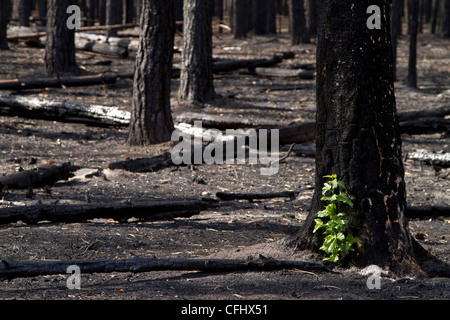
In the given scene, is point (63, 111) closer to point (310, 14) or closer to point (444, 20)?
point (310, 14)

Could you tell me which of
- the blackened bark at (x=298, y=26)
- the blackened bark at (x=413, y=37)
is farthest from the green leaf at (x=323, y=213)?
the blackened bark at (x=298, y=26)

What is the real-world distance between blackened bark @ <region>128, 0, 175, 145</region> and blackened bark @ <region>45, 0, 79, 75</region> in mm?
5887

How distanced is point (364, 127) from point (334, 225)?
2.68 feet

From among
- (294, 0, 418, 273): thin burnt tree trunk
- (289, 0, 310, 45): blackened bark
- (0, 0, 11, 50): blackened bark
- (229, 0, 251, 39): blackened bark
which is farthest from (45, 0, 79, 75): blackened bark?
(229, 0, 251, 39): blackened bark

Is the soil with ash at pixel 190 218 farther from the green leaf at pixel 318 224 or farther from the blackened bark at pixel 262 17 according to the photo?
the blackened bark at pixel 262 17

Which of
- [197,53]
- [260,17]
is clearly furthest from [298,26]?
[197,53]

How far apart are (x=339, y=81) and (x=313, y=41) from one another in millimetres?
21394

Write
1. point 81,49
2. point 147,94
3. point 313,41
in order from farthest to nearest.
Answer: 1. point 313,41
2. point 81,49
3. point 147,94

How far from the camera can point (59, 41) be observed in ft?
50.6

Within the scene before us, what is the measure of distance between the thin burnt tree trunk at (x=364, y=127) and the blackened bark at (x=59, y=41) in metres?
11.8

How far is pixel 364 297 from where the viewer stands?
13.2 ft
